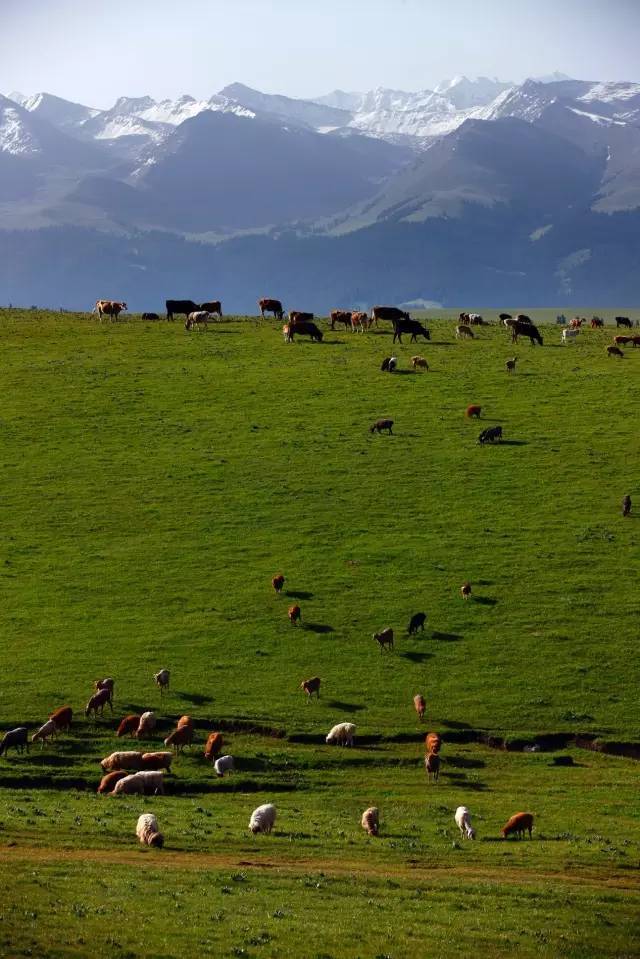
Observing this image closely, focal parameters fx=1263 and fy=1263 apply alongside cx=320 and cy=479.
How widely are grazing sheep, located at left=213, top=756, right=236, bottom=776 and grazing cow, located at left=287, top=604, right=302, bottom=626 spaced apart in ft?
36.4

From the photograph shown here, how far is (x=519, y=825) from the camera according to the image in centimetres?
3061

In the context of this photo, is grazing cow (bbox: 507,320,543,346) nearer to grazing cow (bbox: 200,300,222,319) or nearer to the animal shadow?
grazing cow (bbox: 200,300,222,319)

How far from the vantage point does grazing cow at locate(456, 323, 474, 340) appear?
3529 inches

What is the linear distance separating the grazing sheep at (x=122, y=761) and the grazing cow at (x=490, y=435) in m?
33.8

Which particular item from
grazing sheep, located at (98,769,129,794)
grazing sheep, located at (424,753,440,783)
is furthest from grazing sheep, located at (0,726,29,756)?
grazing sheep, located at (424,753,440,783)

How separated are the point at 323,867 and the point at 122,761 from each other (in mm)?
9508

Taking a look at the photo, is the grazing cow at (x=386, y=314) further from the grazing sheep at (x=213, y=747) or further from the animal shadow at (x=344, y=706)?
the grazing sheep at (x=213, y=747)

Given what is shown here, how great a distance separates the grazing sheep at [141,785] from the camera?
33688 millimetres

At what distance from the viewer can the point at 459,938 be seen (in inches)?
931

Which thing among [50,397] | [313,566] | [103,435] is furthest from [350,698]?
[50,397]

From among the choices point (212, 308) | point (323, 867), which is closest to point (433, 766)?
point (323, 867)

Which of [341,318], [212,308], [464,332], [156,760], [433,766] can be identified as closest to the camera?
[156,760]

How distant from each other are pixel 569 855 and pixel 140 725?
14643 millimetres

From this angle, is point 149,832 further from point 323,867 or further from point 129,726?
point 129,726
